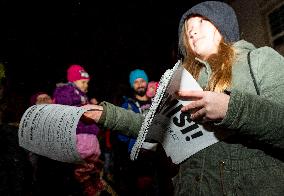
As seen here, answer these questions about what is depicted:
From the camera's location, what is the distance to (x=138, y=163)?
4.77 meters

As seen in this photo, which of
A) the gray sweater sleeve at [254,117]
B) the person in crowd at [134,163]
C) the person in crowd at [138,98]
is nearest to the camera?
the gray sweater sleeve at [254,117]

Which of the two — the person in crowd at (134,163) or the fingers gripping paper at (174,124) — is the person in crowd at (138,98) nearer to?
the person in crowd at (134,163)

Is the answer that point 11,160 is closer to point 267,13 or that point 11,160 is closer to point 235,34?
point 235,34

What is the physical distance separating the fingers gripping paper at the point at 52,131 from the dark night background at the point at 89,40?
656 centimetres

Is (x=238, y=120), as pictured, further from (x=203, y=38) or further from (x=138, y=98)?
(x=138, y=98)

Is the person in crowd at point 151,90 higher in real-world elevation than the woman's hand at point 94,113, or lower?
higher

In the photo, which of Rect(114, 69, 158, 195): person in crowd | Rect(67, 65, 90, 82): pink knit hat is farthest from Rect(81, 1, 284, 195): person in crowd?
Rect(67, 65, 90, 82): pink knit hat

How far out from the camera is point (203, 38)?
174 centimetres

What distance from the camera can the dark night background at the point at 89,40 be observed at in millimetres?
8125

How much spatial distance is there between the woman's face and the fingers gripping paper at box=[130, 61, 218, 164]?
41cm

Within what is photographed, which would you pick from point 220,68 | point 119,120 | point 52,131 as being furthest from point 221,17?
point 52,131

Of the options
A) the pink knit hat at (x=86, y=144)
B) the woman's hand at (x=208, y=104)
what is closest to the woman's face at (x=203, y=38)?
the woman's hand at (x=208, y=104)

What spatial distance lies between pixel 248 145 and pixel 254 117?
253 millimetres

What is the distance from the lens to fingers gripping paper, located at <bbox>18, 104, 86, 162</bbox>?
1540 mm
